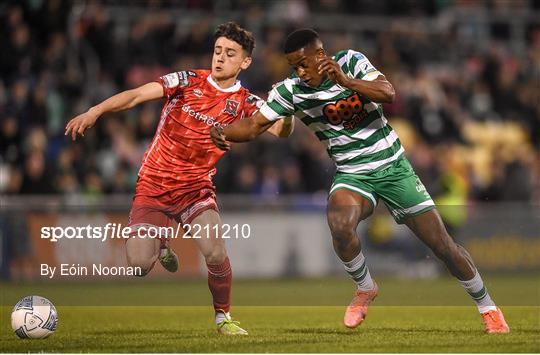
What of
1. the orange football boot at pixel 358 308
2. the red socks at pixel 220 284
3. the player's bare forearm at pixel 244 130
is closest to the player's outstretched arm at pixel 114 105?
the player's bare forearm at pixel 244 130

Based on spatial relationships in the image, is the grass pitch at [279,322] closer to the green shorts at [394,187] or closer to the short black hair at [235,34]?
the green shorts at [394,187]

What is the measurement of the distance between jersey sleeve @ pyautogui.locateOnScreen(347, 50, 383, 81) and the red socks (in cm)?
216

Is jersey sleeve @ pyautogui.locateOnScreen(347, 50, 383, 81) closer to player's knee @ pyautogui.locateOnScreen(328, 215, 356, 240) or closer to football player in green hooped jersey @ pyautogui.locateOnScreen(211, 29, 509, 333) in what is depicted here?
football player in green hooped jersey @ pyautogui.locateOnScreen(211, 29, 509, 333)

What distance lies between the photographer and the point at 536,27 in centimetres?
2697

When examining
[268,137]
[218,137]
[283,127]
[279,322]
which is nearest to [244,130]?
[218,137]

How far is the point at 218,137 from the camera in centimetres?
1042

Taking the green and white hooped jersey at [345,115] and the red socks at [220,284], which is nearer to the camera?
the green and white hooped jersey at [345,115]

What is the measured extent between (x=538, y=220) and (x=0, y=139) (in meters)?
9.40

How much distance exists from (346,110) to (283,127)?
0.76m

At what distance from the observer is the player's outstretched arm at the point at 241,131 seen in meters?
10.4

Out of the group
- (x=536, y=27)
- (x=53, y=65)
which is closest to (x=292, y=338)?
(x=53, y=65)

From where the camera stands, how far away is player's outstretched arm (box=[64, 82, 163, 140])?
9.95m

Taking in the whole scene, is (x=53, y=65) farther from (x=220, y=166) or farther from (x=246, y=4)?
(x=246, y=4)

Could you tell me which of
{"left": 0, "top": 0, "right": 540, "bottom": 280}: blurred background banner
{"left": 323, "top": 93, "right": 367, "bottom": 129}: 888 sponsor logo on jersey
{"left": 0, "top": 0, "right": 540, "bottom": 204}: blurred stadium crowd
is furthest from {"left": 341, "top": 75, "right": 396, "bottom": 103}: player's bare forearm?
{"left": 0, "top": 0, "right": 540, "bottom": 204}: blurred stadium crowd
